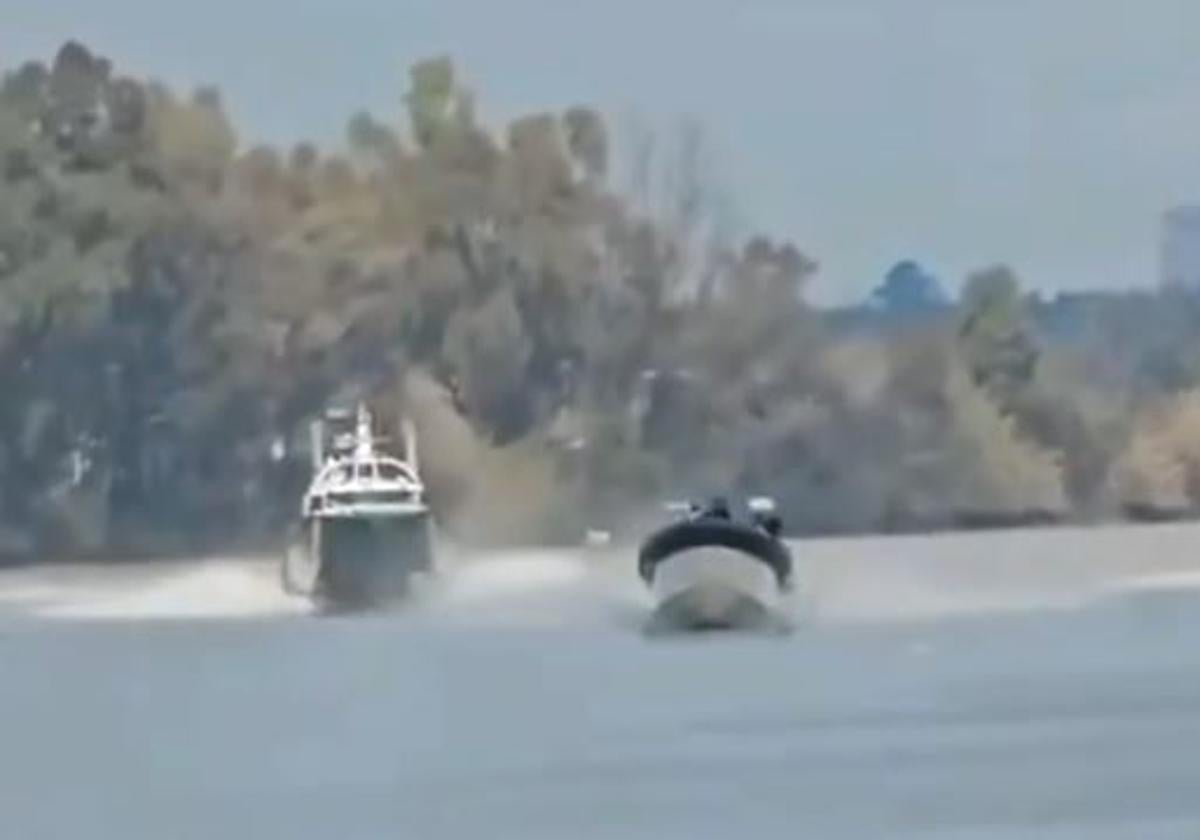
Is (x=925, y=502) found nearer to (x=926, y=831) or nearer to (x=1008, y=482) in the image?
(x=1008, y=482)

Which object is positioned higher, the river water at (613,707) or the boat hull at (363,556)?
the boat hull at (363,556)

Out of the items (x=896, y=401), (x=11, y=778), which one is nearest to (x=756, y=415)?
(x=896, y=401)

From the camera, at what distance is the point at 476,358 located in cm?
927

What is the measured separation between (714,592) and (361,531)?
1622 mm

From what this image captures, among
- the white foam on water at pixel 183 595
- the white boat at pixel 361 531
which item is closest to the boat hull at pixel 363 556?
the white boat at pixel 361 531

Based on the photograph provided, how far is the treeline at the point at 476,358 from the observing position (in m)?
8.75

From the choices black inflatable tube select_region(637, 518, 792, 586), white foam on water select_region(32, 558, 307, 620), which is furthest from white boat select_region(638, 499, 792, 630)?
white foam on water select_region(32, 558, 307, 620)

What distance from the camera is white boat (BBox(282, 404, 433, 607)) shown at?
8.44 m

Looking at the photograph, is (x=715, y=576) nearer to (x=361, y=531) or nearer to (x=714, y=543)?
(x=714, y=543)

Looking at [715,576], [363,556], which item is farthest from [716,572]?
[363,556]

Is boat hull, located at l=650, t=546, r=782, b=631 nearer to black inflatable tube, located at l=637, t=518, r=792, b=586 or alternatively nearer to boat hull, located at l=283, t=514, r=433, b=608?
black inflatable tube, located at l=637, t=518, r=792, b=586

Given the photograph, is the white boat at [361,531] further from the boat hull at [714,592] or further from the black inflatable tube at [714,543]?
the boat hull at [714,592]

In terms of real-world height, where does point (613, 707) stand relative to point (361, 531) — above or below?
below

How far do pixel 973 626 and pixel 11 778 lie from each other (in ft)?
10.4
